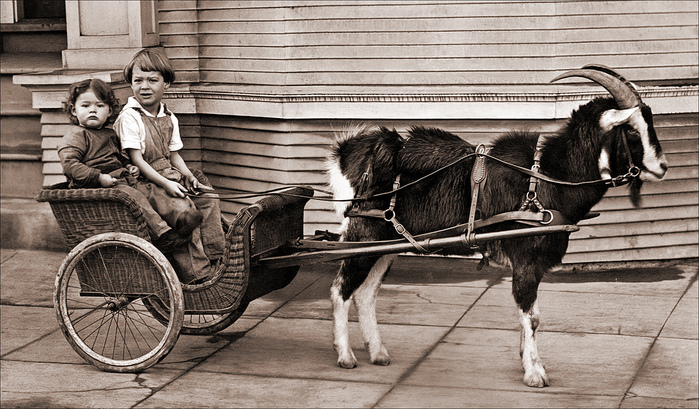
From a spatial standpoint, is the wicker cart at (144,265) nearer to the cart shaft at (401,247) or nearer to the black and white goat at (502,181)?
the cart shaft at (401,247)

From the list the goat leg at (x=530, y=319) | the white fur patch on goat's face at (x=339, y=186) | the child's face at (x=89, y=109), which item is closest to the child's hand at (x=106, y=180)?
the child's face at (x=89, y=109)

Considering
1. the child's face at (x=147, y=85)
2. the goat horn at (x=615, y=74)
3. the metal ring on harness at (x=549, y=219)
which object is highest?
the goat horn at (x=615, y=74)

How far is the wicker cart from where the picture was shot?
626cm

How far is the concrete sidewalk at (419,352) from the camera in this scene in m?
5.98

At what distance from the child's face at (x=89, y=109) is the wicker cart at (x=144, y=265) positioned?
0.47 metres

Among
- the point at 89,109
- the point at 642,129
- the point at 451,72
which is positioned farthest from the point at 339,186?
the point at 451,72

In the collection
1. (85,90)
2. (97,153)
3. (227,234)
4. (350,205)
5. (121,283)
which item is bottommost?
(121,283)

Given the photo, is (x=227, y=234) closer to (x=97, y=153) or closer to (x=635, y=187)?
(x=97, y=153)

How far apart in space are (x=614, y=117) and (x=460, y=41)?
2960mm

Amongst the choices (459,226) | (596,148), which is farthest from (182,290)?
(596,148)

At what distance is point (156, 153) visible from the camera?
22.2 ft

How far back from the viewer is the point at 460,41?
8617 mm

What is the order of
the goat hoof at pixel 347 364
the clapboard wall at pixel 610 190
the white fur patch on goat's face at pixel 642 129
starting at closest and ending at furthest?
the white fur patch on goat's face at pixel 642 129, the goat hoof at pixel 347 364, the clapboard wall at pixel 610 190

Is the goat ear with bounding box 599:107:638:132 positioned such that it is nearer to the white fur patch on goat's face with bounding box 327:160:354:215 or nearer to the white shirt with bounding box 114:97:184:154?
the white fur patch on goat's face with bounding box 327:160:354:215
